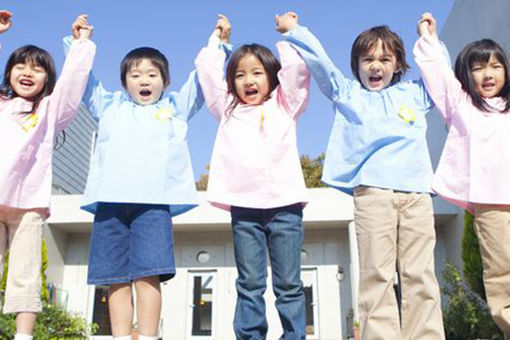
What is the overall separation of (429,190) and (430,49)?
79cm

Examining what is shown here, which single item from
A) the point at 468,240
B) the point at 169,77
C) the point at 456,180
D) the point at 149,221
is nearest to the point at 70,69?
the point at 169,77

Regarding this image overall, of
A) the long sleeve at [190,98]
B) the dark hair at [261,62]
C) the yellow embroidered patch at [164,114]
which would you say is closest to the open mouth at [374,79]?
the dark hair at [261,62]

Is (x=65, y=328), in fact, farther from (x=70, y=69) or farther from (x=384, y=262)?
(x=384, y=262)

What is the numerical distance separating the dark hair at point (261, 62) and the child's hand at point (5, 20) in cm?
135

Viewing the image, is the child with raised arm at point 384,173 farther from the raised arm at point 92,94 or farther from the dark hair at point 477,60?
the raised arm at point 92,94

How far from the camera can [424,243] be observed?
250 cm

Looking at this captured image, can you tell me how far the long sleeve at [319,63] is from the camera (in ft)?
9.12

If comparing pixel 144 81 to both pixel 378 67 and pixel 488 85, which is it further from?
pixel 488 85

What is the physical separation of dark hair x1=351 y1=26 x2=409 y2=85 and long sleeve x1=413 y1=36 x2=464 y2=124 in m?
0.09

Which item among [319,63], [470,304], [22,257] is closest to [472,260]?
[470,304]

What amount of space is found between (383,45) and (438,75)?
0.33 m

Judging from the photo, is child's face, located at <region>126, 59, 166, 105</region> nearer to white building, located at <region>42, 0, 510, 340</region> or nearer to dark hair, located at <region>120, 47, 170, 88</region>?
dark hair, located at <region>120, 47, 170, 88</region>

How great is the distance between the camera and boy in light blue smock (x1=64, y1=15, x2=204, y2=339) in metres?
2.59

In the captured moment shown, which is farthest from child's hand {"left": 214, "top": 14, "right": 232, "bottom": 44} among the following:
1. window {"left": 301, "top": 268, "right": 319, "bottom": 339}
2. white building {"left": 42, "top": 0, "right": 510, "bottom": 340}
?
window {"left": 301, "top": 268, "right": 319, "bottom": 339}
